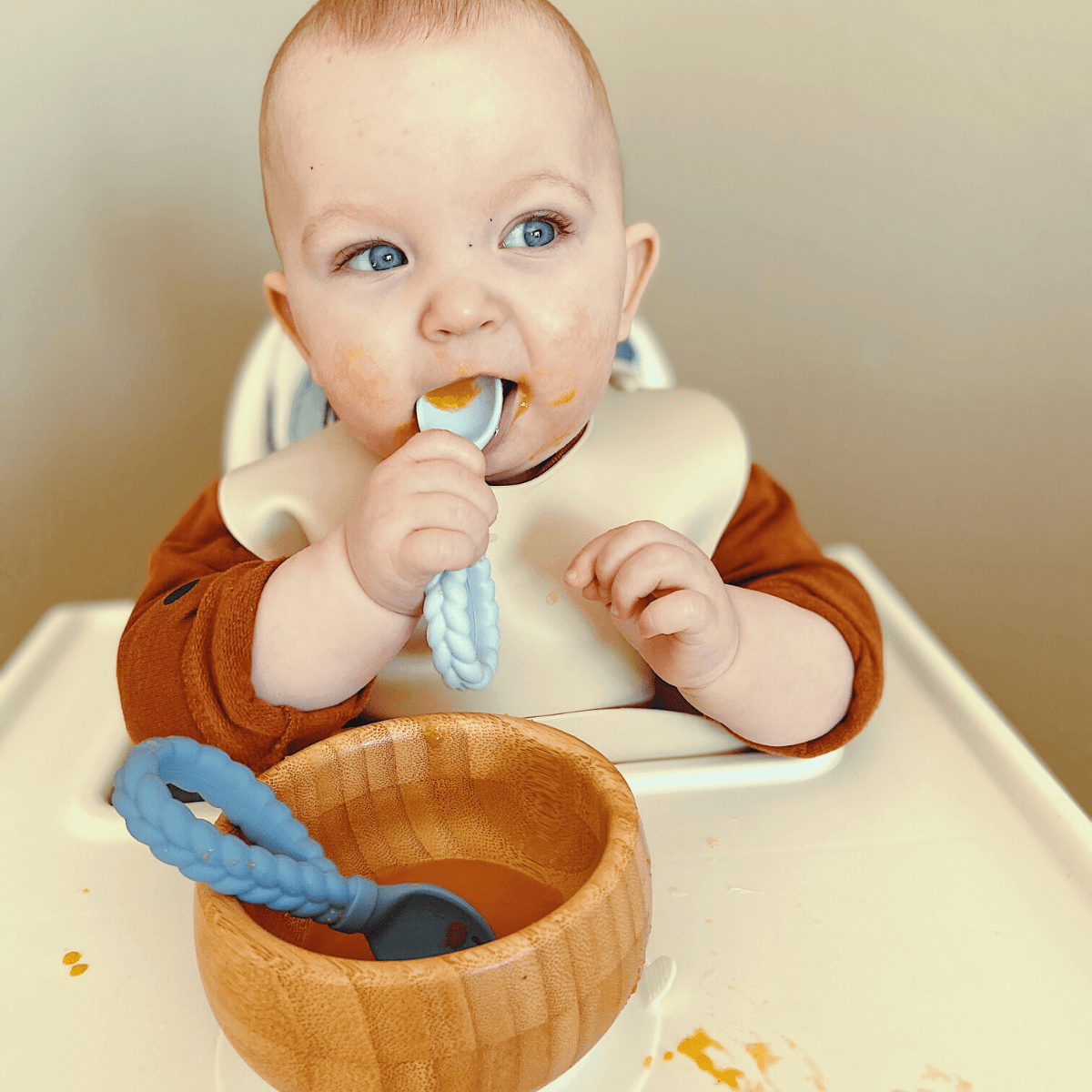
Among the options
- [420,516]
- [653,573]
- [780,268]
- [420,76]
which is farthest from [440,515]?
[780,268]

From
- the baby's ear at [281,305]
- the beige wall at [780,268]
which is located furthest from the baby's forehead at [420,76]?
the beige wall at [780,268]

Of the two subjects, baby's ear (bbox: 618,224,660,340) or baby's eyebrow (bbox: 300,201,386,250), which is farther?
baby's ear (bbox: 618,224,660,340)

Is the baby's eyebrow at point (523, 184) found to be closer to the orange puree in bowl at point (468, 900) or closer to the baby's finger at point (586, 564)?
the baby's finger at point (586, 564)

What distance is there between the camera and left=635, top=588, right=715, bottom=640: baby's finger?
541 mm

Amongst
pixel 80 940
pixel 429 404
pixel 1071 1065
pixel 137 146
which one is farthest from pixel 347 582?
pixel 137 146

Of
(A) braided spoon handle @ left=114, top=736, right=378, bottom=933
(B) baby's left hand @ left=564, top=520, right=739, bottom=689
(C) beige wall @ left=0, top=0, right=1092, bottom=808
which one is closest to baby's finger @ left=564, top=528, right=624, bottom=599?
(B) baby's left hand @ left=564, top=520, right=739, bottom=689

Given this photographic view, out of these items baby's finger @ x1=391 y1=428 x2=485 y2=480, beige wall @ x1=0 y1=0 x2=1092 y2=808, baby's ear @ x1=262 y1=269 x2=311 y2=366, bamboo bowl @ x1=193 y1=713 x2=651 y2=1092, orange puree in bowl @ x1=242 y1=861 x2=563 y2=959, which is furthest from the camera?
beige wall @ x1=0 y1=0 x2=1092 y2=808

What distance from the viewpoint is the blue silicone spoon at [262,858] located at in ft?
1.17

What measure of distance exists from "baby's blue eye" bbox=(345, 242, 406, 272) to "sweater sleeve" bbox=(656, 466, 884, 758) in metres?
0.31

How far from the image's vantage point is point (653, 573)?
548 millimetres

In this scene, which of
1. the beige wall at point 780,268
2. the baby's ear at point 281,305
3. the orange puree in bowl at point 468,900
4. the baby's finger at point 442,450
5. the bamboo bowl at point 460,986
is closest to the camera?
the bamboo bowl at point 460,986

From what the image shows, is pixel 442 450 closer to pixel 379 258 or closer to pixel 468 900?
pixel 379 258

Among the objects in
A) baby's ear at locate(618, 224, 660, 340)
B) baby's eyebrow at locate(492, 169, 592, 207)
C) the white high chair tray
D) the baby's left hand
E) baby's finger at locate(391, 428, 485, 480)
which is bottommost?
the white high chair tray

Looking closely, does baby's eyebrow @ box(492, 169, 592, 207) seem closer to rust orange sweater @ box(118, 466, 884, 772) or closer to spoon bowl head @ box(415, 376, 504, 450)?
spoon bowl head @ box(415, 376, 504, 450)
